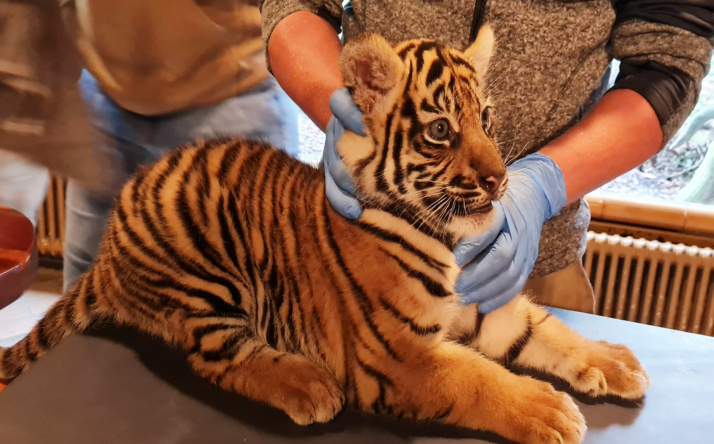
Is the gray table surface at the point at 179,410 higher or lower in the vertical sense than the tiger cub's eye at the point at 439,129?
lower

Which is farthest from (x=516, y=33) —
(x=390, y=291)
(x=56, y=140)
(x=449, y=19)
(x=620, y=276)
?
(x=56, y=140)

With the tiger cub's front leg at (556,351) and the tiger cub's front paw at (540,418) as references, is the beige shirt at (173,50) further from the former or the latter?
the tiger cub's front paw at (540,418)

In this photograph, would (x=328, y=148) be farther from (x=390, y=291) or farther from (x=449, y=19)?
(x=449, y=19)

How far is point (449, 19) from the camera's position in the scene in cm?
105

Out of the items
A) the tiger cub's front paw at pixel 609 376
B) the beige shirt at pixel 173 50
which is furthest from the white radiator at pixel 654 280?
the beige shirt at pixel 173 50

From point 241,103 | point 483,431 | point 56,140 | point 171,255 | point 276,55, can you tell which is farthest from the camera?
point 56,140

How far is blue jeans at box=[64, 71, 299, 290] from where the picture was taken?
1.52 metres

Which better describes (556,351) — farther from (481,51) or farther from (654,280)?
(654,280)

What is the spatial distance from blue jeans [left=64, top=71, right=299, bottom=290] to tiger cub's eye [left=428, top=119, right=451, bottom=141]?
30.9 inches

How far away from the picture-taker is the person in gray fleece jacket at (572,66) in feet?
3.36

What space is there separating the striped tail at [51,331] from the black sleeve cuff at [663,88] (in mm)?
988

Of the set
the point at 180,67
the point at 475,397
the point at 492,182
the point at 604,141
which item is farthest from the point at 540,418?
the point at 180,67

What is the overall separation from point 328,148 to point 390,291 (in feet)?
0.80

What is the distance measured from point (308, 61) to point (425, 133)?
0.47 m
